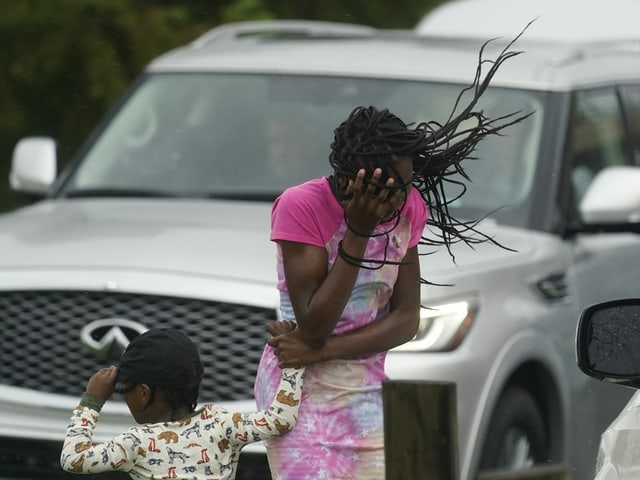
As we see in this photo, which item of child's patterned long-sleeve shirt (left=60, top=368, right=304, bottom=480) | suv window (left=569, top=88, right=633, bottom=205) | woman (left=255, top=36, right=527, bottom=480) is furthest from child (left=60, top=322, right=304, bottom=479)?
suv window (left=569, top=88, right=633, bottom=205)

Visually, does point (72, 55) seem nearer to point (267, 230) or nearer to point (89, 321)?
point (267, 230)

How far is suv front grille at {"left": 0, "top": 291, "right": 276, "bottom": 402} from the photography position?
612 cm

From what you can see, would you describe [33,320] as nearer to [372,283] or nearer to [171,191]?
[171,191]

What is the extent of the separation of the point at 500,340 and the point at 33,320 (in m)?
1.59

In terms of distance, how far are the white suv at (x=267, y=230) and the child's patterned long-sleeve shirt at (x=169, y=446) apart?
4.96 feet

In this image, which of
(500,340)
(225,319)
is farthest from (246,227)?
(500,340)

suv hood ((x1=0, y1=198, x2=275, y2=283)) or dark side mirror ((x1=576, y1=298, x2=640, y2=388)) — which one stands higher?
dark side mirror ((x1=576, y1=298, x2=640, y2=388))

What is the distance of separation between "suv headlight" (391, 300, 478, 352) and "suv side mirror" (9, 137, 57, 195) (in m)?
2.19

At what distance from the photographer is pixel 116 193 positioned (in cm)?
738

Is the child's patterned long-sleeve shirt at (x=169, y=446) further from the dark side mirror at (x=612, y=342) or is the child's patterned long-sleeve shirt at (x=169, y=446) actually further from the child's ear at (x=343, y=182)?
the dark side mirror at (x=612, y=342)

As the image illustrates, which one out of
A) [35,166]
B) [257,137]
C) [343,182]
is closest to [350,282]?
[343,182]

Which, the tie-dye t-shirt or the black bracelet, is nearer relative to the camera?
the black bracelet

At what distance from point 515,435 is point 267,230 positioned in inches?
44.3

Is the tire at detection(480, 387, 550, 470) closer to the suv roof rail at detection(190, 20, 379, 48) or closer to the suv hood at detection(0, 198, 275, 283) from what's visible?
the suv hood at detection(0, 198, 275, 283)
